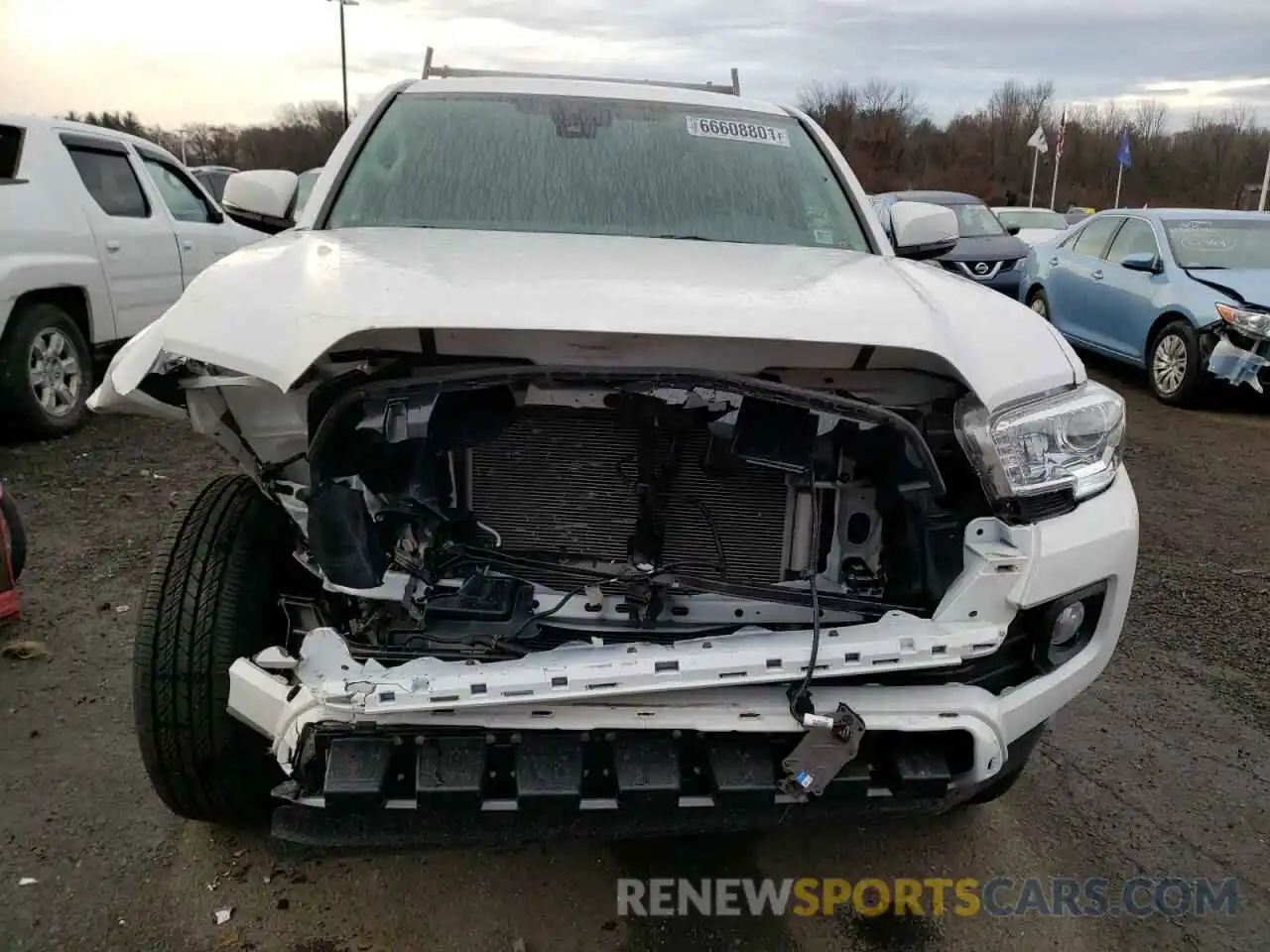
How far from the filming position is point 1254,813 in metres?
2.69

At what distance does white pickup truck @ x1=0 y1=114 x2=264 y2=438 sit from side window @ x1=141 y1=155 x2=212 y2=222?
0.03 m

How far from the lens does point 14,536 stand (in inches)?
138

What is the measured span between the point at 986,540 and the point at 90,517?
433cm

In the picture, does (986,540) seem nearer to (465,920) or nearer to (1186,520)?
(465,920)

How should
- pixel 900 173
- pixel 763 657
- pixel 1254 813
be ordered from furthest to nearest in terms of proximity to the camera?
pixel 900 173, pixel 1254 813, pixel 763 657

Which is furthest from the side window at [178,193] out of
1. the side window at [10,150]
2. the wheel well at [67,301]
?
the wheel well at [67,301]

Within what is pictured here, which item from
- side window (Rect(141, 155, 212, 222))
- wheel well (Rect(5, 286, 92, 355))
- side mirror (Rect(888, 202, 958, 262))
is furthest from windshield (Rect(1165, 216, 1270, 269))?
wheel well (Rect(5, 286, 92, 355))

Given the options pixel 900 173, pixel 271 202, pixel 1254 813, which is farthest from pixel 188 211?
pixel 900 173

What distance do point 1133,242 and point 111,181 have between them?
816 cm

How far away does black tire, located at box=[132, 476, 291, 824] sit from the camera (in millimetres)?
2090

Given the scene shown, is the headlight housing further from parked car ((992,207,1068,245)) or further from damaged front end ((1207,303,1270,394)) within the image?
parked car ((992,207,1068,245))

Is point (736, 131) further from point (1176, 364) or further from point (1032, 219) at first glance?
point (1032, 219)

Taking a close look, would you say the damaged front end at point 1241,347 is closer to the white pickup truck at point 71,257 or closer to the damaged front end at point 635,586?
the damaged front end at point 635,586

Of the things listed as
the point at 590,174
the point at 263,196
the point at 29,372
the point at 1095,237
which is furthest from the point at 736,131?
the point at 1095,237
